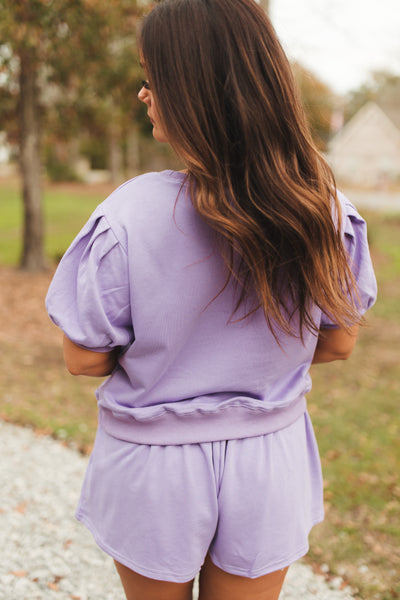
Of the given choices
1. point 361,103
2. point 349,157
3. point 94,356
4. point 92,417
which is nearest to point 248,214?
point 94,356

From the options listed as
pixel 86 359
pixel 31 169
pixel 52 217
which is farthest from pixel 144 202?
pixel 52 217

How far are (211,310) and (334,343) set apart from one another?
0.43m

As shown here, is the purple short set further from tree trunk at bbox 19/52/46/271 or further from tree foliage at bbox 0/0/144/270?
tree trunk at bbox 19/52/46/271

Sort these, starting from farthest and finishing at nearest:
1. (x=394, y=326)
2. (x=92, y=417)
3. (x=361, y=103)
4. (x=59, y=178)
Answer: (x=361, y=103)
(x=59, y=178)
(x=394, y=326)
(x=92, y=417)

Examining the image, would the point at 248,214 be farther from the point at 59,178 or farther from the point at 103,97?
the point at 59,178

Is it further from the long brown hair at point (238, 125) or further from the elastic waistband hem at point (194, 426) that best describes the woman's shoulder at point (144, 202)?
the elastic waistband hem at point (194, 426)

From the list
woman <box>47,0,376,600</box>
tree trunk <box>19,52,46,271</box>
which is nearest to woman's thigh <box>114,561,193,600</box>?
woman <box>47,0,376,600</box>

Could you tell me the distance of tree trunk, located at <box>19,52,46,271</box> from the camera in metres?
8.91

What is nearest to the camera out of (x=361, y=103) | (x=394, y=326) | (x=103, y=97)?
(x=394, y=326)

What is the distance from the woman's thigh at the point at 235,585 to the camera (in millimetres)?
1363

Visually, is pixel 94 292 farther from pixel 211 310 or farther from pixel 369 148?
pixel 369 148

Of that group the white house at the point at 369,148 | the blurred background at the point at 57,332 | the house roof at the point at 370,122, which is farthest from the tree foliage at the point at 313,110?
the house roof at the point at 370,122

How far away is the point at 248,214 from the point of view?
1.12m

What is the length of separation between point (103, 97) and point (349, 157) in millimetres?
38746
